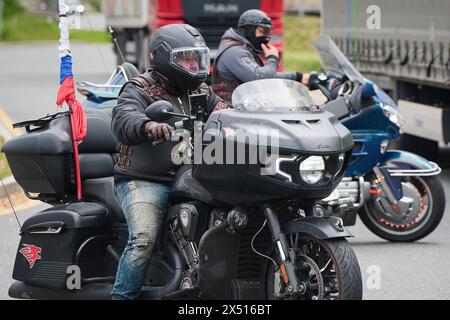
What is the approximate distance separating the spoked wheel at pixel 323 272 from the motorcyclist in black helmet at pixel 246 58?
444 centimetres

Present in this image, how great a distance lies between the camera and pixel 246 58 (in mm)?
11141

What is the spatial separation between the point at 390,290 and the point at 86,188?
228 cm

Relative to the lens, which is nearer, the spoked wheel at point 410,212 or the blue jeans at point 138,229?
the blue jeans at point 138,229

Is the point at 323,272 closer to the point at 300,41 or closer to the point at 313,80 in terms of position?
the point at 313,80

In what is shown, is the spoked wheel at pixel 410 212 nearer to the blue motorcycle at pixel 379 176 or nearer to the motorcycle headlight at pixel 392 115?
the blue motorcycle at pixel 379 176

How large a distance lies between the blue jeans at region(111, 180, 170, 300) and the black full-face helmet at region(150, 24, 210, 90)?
1.92ft

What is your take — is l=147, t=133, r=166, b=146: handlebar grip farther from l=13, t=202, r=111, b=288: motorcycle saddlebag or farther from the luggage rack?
the luggage rack

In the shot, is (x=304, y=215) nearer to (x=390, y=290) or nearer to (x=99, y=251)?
(x=99, y=251)

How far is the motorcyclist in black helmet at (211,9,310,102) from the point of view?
11.0 metres

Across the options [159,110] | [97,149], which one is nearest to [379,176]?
[97,149]

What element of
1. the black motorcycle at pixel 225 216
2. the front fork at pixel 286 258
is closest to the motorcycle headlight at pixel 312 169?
the black motorcycle at pixel 225 216

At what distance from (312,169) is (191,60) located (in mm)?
1056

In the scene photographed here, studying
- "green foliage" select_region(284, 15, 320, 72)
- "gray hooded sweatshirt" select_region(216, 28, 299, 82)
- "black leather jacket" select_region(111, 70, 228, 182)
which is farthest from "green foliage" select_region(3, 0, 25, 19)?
"black leather jacket" select_region(111, 70, 228, 182)

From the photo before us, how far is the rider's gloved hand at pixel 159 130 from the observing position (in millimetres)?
6730
